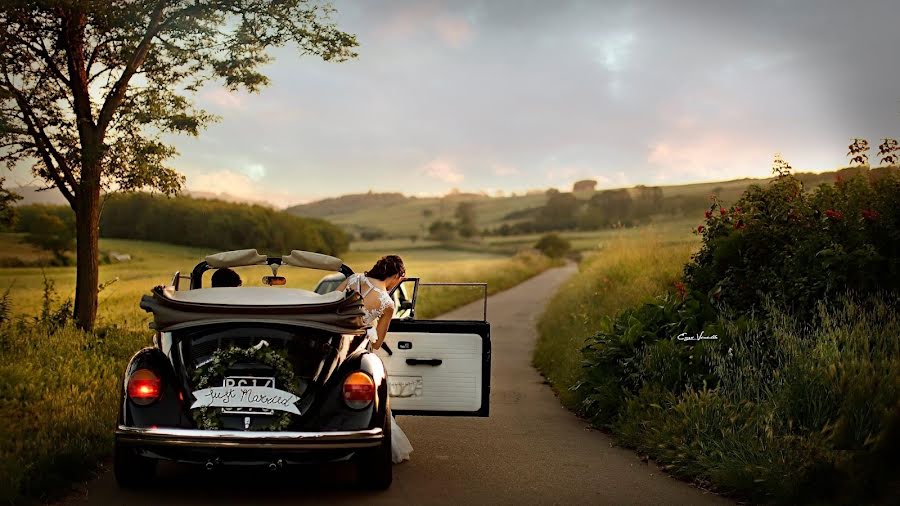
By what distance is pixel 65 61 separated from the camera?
15812 millimetres

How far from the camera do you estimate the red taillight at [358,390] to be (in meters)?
6.81

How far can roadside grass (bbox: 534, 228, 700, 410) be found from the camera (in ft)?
46.5

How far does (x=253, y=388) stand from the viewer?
6.64 meters

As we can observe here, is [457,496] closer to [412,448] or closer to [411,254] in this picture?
[412,448]

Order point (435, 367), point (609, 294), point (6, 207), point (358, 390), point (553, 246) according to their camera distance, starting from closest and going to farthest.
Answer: point (358, 390), point (435, 367), point (6, 207), point (609, 294), point (553, 246)

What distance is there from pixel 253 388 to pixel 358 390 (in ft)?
2.52

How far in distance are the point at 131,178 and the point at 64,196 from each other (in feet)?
4.20

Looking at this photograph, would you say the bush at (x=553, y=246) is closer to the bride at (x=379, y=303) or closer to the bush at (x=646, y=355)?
the bush at (x=646, y=355)

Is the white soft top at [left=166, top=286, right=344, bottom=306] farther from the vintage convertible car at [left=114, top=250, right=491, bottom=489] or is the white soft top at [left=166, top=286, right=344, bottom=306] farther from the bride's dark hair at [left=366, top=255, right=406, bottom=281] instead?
the bride's dark hair at [left=366, top=255, right=406, bottom=281]

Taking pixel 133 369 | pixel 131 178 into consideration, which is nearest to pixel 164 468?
pixel 133 369

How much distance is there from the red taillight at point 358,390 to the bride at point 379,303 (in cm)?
130

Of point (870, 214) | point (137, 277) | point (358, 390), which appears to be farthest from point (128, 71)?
point (137, 277)

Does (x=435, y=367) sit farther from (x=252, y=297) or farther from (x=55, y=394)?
(x=55, y=394)

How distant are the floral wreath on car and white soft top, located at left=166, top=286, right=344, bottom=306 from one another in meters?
0.43
